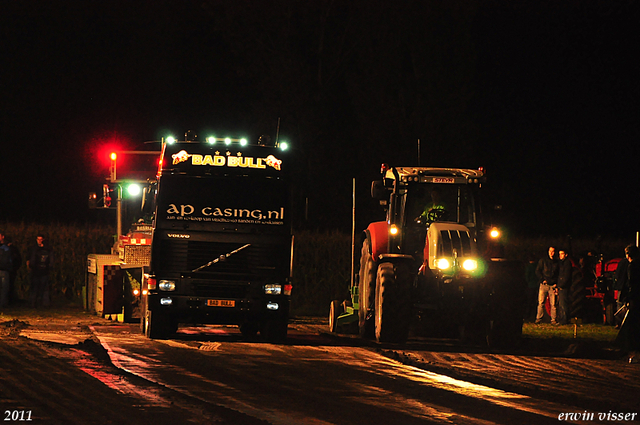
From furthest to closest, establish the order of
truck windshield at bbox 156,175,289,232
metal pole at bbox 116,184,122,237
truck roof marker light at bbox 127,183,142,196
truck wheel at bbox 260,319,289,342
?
truck roof marker light at bbox 127,183,142,196 → metal pole at bbox 116,184,122,237 → truck wheel at bbox 260,319,289,342 → truck windshield at bbox 156,175,289,232

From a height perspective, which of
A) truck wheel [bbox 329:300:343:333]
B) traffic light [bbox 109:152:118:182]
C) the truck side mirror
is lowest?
truck wheel [bbox 329:300:343:333]

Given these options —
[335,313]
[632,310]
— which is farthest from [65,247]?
[632,310]

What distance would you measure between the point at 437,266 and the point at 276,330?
3421 millimetres

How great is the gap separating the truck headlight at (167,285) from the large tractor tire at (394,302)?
3660mm

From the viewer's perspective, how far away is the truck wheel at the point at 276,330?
62.8 ft

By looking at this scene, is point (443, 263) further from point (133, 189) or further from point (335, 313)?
point (133, 189)

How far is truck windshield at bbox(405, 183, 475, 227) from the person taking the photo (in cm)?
1873

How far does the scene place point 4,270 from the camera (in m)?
Answer: 27.2

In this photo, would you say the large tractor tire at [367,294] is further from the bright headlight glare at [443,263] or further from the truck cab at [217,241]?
the bright headlight glare at [443,263]

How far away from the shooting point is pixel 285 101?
148ft

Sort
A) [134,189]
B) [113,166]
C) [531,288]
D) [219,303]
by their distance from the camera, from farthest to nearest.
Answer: [531,288], [134,189], [113,166], [219,303]

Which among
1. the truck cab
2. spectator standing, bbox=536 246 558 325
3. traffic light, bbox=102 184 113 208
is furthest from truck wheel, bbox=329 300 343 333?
spectator standing, bbox=536 246 558 325

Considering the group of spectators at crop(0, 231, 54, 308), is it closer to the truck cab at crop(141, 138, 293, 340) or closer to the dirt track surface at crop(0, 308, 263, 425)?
the dirt track surface at crop(0, 308, 263, 425)

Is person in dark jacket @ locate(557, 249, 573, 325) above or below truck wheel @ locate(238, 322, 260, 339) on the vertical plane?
above
